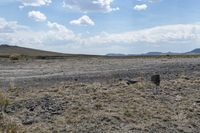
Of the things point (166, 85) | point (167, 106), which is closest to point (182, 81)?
point (166, 85)

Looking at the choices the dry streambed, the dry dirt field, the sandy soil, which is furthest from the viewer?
the sandy soil

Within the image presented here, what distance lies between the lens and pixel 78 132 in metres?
12.5

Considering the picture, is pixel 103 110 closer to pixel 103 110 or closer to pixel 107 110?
pixel 103 110

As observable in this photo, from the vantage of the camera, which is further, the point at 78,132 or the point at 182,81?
the point at 182,81

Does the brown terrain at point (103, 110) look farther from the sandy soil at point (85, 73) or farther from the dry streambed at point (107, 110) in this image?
the sandy soil at point (85, 73)

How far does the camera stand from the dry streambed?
13.2 metres

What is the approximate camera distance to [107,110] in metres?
14.8

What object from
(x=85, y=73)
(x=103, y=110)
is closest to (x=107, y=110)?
(x=103, y=110)

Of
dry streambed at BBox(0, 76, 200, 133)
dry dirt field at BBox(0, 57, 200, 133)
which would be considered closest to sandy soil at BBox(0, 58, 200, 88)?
dry streambed at BBox(0, 76, 200, 133)

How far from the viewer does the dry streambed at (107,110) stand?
13170mm

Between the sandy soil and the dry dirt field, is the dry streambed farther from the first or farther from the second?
the sandy soil

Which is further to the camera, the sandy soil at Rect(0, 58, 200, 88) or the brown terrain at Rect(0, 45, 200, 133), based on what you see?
the sandy soil at Rect(0, 58, 200, 88)

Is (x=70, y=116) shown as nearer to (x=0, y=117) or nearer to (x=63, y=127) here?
(x=63, y=127)

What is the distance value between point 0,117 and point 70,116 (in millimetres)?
2057
